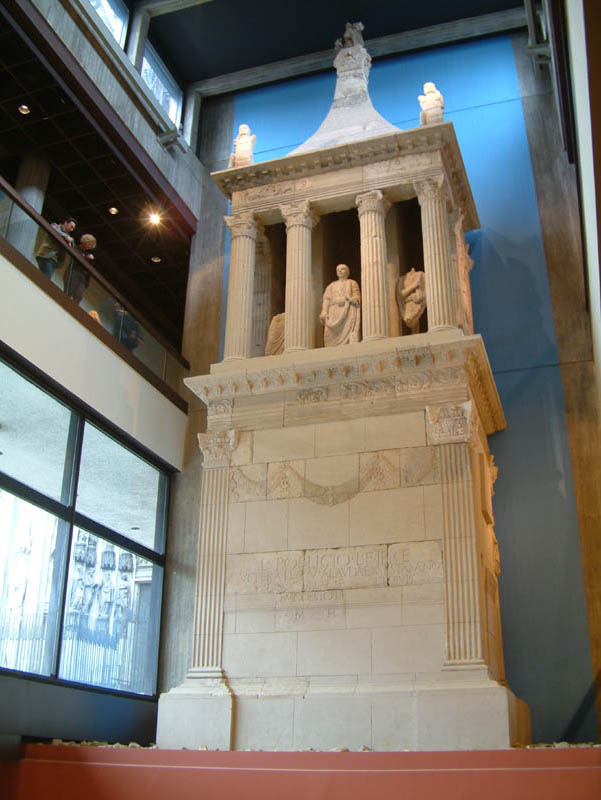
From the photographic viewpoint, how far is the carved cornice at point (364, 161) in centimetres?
1369

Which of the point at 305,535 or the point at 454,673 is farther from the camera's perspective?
the point at 305,535

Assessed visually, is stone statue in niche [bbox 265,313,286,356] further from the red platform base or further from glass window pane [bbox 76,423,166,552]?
the red platform base

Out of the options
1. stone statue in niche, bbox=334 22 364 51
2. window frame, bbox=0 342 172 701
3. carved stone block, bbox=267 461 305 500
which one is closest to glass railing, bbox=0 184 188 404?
window frame, bbox=0 342 172 701

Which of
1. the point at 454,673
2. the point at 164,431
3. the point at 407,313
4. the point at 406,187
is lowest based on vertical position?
the point at 454,673

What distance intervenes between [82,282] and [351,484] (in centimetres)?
511

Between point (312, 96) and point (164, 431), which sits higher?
point (312, 96)

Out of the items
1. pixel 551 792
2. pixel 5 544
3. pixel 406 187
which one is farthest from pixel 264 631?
pixel 406 187

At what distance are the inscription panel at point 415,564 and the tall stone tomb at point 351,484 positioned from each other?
0.02 metres

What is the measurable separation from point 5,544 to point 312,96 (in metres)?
12.0

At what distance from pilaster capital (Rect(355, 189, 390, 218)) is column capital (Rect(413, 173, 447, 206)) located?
1.91ft

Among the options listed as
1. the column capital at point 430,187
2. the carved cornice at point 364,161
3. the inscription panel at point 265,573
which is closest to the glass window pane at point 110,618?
the inscription panel at point 265,573

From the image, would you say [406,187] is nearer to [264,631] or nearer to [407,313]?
[407,313]

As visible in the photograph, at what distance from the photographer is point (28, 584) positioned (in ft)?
36.7

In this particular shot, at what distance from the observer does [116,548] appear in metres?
13.5
